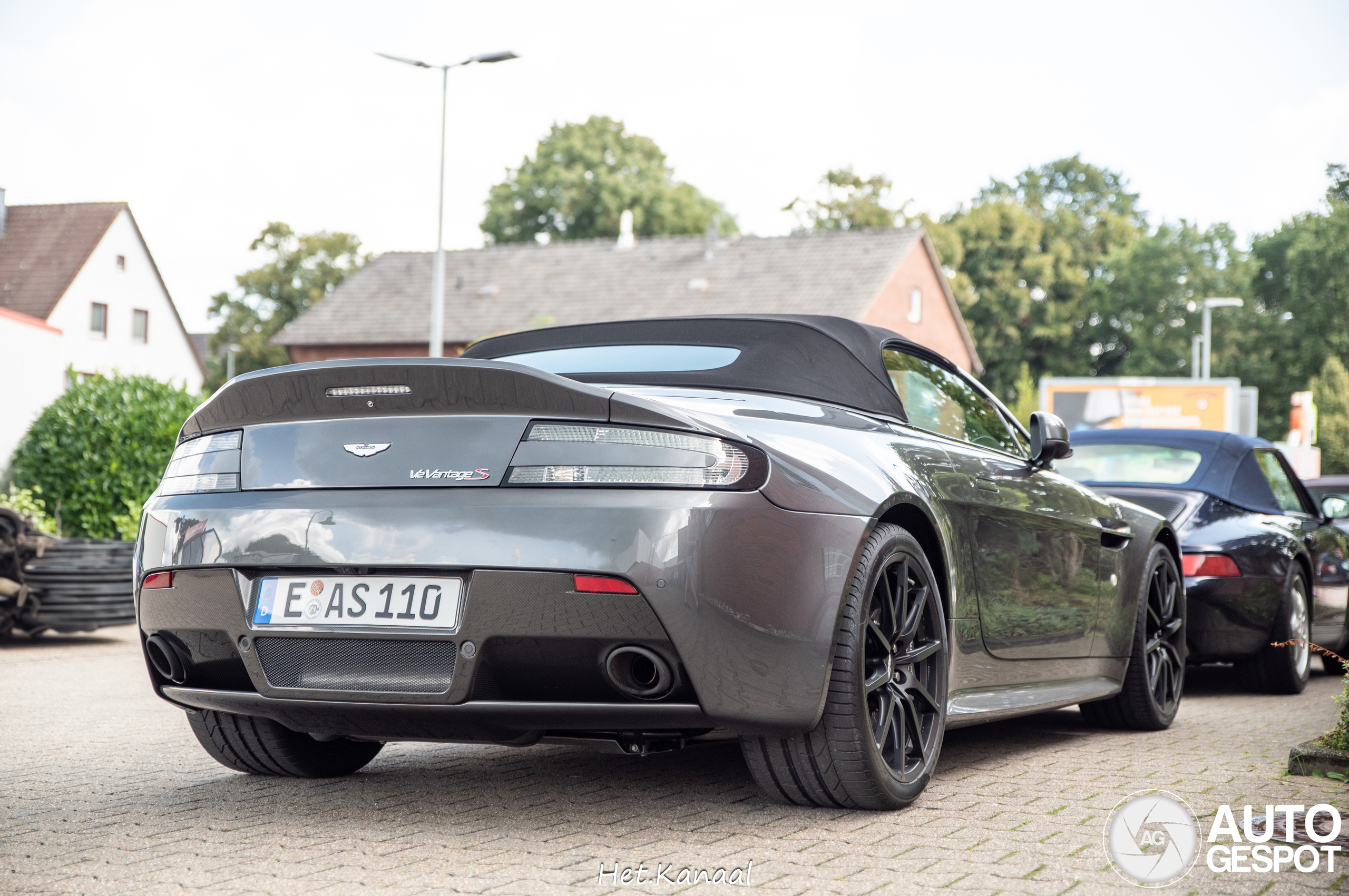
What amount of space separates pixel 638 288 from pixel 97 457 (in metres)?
33.2

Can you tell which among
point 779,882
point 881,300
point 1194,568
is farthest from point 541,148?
point 779,882

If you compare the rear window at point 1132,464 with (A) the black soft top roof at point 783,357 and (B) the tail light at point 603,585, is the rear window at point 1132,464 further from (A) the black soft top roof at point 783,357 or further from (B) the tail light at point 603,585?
(B) the tail light at point 603,585

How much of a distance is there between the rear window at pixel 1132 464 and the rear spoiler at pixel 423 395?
4979 mm

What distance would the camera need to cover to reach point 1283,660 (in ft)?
25.1

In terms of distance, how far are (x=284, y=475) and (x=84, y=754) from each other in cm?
206

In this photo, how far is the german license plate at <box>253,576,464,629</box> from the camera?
3.34m

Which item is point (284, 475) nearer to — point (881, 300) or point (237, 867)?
point (237, 867)

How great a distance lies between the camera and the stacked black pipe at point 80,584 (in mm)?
9680

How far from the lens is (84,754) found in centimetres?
503

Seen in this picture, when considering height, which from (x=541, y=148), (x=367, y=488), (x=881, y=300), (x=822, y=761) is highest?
(x=541, y=148)

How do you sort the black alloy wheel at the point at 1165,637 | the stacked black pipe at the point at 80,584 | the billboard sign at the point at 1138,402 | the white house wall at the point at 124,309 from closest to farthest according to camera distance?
the black alloy wheel at the point at 1165,637, the stacked black pipe at the point at 80,584, the billboard sign at the point at 1138,402, the white house wall at the point at 124,309

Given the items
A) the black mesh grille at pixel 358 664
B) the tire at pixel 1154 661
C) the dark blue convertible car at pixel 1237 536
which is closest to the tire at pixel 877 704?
the black mesh grille at pixel 358 664

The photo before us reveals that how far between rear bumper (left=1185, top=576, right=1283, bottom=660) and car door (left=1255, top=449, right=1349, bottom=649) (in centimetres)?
95

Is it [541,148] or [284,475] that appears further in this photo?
[541,148]
